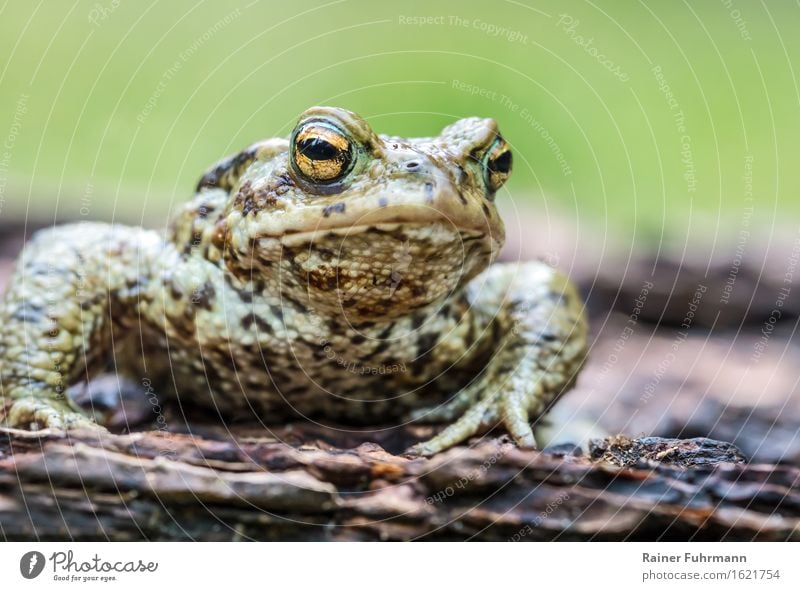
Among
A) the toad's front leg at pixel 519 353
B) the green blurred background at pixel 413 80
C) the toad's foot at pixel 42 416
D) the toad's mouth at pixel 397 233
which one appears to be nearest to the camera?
the toad's mouth at pixel 397 233

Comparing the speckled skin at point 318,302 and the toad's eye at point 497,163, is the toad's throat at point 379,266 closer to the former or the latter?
the speckled skin at point 318,302

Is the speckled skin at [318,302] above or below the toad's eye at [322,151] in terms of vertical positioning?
below

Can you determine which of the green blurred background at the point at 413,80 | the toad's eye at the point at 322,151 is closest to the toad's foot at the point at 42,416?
the toad's eye at the point at 322,151

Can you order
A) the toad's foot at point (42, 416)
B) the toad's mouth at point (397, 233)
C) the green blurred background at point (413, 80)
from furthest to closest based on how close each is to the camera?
1. the green blurred background at point (413, 80)
2. the toad's foot at point (42, 416)
3. the toad's mouth at point (397, 233)

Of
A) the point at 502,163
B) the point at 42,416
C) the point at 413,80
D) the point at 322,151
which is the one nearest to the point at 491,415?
the point at 502,163

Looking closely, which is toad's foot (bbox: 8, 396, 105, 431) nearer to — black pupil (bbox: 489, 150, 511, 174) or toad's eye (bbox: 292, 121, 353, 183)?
toad's eye (bbox: 292, 121, 353, 183)

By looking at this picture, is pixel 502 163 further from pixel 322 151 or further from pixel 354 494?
pixel 354 494

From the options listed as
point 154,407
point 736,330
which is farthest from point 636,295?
point 154,407
